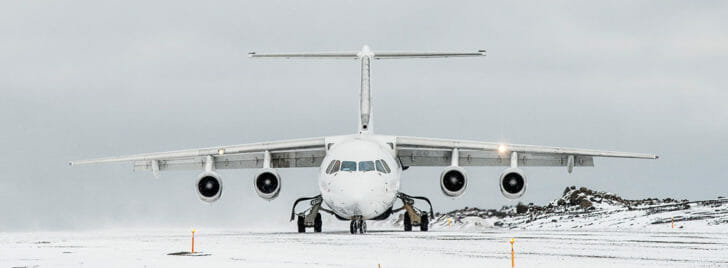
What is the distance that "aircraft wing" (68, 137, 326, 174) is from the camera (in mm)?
29203

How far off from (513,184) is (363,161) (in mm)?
5949

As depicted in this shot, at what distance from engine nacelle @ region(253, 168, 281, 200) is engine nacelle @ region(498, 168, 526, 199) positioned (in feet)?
24.2

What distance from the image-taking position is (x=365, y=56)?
104ft

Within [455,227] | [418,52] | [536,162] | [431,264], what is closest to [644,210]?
[455,227]

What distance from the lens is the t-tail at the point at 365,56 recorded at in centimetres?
2964

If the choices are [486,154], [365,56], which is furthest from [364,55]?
[486,154]

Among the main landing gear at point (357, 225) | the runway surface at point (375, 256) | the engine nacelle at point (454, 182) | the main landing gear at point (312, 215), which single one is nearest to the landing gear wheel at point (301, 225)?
the main landing gear at point (312, 215)

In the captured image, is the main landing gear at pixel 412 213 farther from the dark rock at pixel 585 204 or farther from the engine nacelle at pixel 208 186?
the dark rock at pixel 585 204

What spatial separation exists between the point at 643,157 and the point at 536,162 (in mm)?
4356

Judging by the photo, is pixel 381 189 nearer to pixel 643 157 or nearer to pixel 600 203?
pixel 643 157

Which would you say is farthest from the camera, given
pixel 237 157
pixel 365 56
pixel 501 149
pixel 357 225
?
pixel 237 157

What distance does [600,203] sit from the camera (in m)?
55.5

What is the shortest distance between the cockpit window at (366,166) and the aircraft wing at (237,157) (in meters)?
4.96

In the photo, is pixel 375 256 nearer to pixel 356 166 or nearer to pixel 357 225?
pixel 356 166
